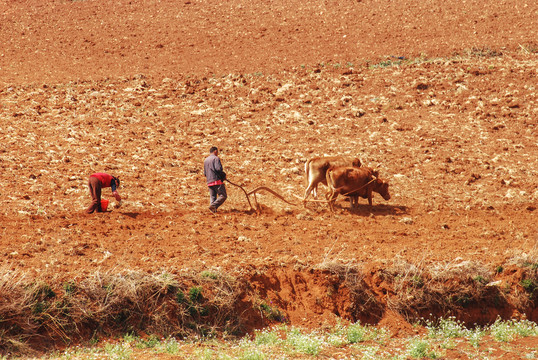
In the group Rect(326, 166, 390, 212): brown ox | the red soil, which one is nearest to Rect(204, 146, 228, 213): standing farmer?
the red soil

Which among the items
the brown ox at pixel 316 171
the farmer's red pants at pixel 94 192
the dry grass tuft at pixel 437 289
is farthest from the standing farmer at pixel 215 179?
the dry grass tuft at pixel 437 289

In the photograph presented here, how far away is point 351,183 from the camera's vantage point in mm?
15094

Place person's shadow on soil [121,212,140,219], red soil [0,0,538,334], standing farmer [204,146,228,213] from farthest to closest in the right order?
standing farmer [204,146,228,213] < person's shadow on soil [121,212,140,219] < red soil [0,0,538,334]

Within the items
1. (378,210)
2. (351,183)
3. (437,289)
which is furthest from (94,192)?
(437,289)

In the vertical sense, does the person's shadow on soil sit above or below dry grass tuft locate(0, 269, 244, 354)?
above

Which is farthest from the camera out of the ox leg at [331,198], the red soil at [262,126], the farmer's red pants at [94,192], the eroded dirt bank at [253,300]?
the ox leg at [331,198]

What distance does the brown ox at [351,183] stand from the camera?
15031mm

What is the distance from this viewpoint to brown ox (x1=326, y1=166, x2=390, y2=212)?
15.0m

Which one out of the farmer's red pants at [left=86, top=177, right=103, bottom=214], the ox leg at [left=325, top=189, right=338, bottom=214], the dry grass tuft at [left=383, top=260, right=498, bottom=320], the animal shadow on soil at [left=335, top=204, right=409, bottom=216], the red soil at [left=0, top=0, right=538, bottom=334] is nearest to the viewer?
the dry grass tuft at [left=383, top=260, right=498, bottom=320]

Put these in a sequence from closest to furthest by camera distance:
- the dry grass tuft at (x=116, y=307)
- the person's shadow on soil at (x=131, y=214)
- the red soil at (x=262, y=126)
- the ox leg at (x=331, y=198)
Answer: the dry grass tuft at (x=116, y=307) → the red soil at (x=262, y=126) → the person's shadow on soil at (x=131, y=214) → the ox leg at (x=331, y=198)

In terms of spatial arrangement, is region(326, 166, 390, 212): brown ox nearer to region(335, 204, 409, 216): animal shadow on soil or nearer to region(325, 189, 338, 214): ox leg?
region(325, 189, 338, 214): ox leg

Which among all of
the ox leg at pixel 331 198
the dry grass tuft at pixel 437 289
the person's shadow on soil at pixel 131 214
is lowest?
the dry grass tuft at pixel 437 289

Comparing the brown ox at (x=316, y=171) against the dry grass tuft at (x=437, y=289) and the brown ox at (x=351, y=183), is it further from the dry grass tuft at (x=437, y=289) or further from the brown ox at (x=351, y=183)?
the dry grass tuft at (x=437, y=289)

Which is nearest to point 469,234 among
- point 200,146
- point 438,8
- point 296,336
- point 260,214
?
point 260,214
